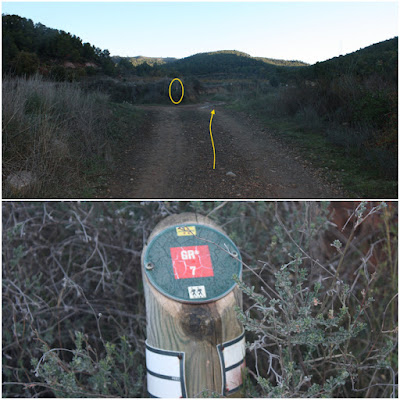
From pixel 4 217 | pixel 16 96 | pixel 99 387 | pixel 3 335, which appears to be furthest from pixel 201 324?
pixel 16 96

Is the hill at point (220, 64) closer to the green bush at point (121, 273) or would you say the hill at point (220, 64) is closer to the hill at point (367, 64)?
the hill at point (367, 64)

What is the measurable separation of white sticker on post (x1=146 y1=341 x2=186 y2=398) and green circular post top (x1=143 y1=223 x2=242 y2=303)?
14.0 inches

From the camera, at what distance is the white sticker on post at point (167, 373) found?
238cm

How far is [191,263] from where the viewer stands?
8.61 ft

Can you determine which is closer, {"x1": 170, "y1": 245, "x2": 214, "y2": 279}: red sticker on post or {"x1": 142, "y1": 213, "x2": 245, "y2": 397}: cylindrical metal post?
{"x1": 142, "y1": 213, "x2": 245, "y2": 397}: cylindrical metal post

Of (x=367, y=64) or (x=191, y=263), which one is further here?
(x=367, y=64)

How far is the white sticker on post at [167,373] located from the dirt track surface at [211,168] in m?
4.05

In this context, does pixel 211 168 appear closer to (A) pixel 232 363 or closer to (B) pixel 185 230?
(B) pixel 185 230

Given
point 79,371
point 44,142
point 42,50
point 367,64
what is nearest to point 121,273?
point 79,371

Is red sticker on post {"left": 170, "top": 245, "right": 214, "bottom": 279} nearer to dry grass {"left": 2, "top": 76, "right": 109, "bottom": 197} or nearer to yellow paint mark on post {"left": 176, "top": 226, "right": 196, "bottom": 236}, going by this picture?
yellow paint mark on post {"left": 176, "top": 226, "right": 196, "bottom": 236}

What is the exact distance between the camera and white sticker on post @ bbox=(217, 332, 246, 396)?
2416mm

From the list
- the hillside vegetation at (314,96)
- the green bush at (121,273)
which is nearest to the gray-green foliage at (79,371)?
the green bush at (121,273)

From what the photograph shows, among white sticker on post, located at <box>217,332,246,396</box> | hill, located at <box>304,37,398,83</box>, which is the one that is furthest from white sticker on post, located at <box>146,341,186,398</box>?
hill, located at <box>304,37,398,83</box>

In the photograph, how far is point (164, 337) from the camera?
7.96 ft
